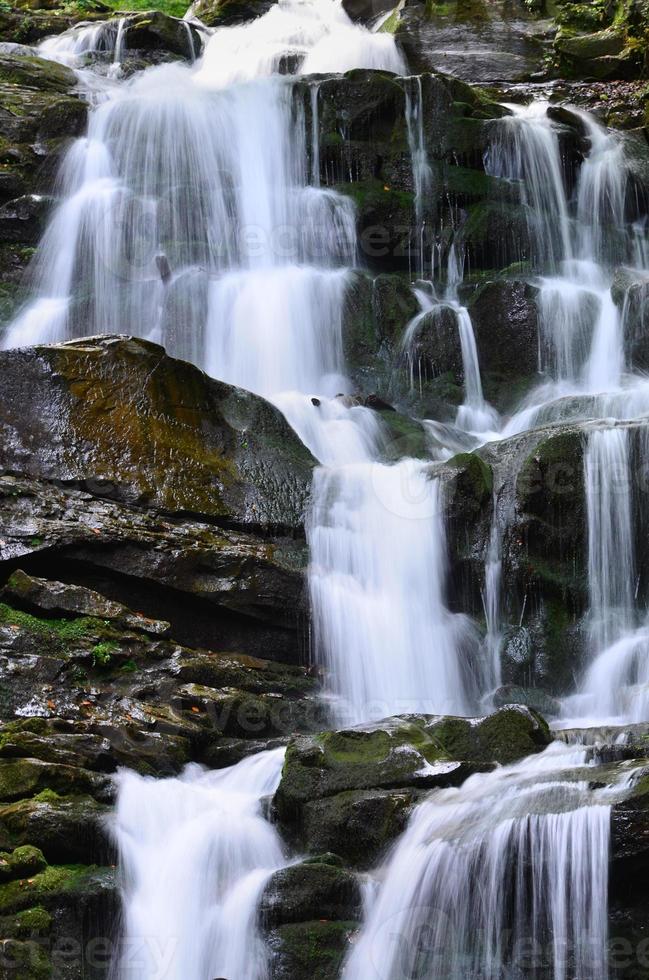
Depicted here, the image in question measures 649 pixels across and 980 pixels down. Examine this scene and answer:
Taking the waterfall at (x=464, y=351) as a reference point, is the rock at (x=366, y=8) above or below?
above

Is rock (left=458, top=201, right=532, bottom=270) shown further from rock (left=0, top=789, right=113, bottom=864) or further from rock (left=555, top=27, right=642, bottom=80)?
rock (left=0, top=789, right=113, bottom=864)

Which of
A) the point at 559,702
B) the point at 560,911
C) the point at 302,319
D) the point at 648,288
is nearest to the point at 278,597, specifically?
the point at 559,702

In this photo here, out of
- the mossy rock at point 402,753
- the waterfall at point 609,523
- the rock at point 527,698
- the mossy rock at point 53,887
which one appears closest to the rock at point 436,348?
the waterfall at point 609,523

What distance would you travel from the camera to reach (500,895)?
17.4 feet

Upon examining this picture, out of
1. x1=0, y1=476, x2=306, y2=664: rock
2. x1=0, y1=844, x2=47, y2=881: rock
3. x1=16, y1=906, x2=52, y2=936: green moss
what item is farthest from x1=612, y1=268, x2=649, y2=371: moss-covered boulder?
x1=16, y1=906, x2=52, y2=936: green moss

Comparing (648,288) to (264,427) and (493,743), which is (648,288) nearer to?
(264,427)

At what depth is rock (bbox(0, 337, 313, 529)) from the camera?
9031 mm

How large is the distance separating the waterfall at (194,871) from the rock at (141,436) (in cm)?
289

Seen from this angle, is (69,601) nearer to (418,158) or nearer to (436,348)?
(436,348)

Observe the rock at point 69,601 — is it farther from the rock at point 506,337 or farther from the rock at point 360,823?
the rock at point 506,337

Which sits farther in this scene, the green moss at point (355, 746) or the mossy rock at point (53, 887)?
the green moss at point (355, 746)

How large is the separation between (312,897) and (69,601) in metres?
3.20

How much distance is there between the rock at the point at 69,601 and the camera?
789cm

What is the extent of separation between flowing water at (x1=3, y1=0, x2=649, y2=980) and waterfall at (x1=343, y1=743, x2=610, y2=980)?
0.04ft
